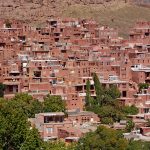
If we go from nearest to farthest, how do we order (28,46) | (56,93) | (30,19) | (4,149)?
(4,149) < (56,93) < (28,46) < (30,19)

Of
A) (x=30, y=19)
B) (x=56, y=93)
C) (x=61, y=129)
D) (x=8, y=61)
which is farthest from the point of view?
(x=30, y=19)

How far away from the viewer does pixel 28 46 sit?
5103 cm

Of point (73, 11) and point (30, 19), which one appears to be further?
point (73, 11)

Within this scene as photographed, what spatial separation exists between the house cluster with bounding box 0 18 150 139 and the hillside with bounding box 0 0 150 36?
7.92 metres

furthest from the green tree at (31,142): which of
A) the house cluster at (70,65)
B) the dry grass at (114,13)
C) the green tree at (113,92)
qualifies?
the dry grass at (114,13)

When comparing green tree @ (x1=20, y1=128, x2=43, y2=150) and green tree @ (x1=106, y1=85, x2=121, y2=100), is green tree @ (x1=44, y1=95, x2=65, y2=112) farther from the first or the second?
green tree @ (x1=20, y1=128, x2=43, y2=150)

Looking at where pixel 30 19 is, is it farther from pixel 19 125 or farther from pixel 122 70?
pixel 19 125

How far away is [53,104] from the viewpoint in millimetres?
40469

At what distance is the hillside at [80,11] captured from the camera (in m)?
66.2

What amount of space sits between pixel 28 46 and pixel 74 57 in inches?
126

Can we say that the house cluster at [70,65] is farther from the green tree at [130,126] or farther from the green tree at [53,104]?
the green tree at [130,126]

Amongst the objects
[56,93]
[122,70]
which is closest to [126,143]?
[56,93]

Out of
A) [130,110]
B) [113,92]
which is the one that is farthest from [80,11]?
[130,110]

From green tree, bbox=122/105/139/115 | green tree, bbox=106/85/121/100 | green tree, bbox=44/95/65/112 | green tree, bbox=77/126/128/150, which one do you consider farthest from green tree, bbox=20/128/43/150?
green tree, bbox=106/85/121/100
